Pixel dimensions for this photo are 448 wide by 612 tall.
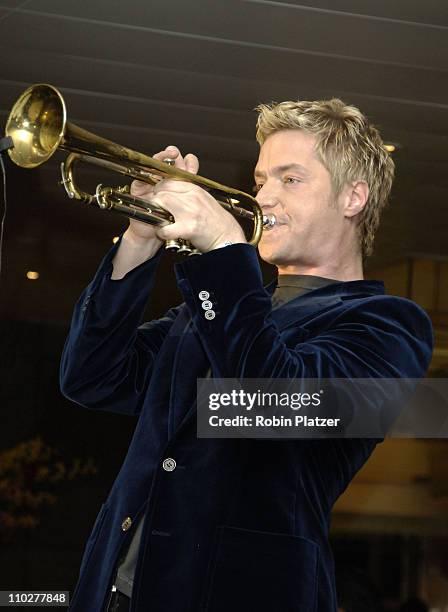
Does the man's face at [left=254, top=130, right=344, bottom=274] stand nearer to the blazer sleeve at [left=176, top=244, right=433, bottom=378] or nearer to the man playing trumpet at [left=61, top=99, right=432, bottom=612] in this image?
the man playing trumpet at [left=61, top=99, right=432, bottom=612]

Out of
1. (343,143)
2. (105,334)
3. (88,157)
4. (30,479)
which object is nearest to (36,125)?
(88,157)

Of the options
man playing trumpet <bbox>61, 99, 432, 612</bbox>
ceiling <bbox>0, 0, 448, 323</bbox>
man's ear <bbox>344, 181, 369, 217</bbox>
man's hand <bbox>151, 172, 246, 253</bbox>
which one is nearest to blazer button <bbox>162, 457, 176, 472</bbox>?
man playing trumpet <bbox>61, 99, 432, 612</bbox>

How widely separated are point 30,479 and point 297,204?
1.85 metres

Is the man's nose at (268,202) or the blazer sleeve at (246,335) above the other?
the man's nose at (268,202)

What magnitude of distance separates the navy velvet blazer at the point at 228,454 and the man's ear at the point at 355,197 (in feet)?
0.56

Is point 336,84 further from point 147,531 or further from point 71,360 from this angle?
point 147,531

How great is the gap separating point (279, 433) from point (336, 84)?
1.55 m

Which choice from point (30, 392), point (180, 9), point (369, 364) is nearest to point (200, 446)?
point (369, 364)

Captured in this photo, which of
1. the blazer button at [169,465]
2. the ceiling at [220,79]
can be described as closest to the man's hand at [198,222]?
the blazer button at [169,465]

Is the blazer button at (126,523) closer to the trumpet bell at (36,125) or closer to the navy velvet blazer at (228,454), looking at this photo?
the navy velvet blazer at (228,454)

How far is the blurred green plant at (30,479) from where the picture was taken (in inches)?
116

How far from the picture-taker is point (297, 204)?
134 centimetres

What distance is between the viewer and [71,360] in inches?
50.0

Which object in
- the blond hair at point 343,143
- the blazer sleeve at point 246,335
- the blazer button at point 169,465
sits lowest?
the blazer button at point 169,465
